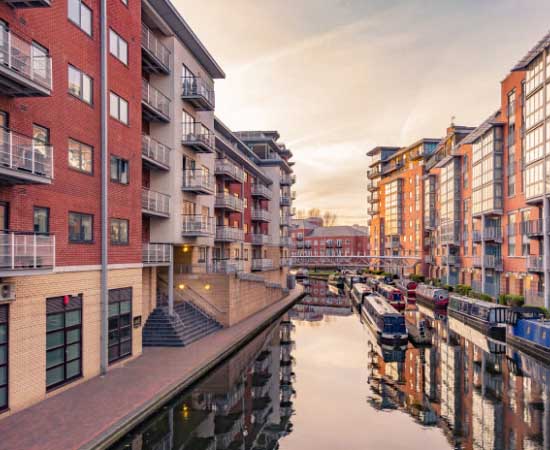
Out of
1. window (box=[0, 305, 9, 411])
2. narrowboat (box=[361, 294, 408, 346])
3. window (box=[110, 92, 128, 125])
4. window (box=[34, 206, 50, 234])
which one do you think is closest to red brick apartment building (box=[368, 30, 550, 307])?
narrowboat (box=[361, 294, 408, 346])

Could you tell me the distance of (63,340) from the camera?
50.5 feet

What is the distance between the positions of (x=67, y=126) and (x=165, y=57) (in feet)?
33.6

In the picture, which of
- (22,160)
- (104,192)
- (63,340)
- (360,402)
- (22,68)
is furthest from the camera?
(360,402)

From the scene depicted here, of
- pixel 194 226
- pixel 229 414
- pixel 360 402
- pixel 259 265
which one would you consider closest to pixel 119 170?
pixel 194 226

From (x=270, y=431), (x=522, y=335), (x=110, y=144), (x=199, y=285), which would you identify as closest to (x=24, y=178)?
(x=110, y=144)

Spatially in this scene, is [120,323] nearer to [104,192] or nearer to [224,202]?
[104,192]

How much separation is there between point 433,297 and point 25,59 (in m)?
42.4

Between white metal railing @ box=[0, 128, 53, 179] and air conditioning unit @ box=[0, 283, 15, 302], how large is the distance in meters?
3.09

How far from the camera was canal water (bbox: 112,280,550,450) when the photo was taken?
13875 millimetres

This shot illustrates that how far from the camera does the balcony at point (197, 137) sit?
2600cm

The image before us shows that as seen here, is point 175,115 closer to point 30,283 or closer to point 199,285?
point 199,285

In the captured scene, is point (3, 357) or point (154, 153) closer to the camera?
point (3, 357)

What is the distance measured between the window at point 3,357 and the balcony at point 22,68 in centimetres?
600

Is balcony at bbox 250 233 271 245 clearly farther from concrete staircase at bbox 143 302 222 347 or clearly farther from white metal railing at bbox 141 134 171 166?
white metal railing at bbox 141 134 171 166
